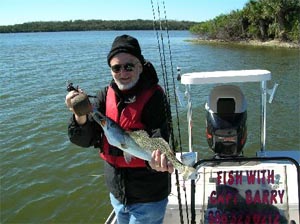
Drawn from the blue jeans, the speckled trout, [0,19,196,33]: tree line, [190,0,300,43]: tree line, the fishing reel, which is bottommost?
[0,19,196,33]: tree line

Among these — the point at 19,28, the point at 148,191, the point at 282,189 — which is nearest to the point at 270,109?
the point at 282,189

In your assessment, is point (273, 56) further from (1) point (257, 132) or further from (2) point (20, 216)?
(2) point (20, 216)

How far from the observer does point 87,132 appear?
315cm

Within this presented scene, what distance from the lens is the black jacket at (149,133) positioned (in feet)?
10.4

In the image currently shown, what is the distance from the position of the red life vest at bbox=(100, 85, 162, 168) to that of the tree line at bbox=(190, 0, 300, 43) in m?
45.2

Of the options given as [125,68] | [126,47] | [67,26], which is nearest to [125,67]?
[125,68]

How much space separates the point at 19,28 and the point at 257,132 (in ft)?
506

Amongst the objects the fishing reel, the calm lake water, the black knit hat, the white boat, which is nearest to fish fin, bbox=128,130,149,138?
the fishing reel

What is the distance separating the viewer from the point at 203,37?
65.9 metres

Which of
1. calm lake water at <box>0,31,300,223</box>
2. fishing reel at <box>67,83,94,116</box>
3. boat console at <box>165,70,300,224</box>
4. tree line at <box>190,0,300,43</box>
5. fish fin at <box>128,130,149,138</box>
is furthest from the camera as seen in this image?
tree line at <box>190,0,300,43</box>

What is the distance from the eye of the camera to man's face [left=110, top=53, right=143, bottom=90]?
3113mm

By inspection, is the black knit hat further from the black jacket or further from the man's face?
the black jacket

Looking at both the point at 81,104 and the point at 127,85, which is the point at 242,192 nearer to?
the point at 127,85

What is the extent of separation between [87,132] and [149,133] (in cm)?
47
